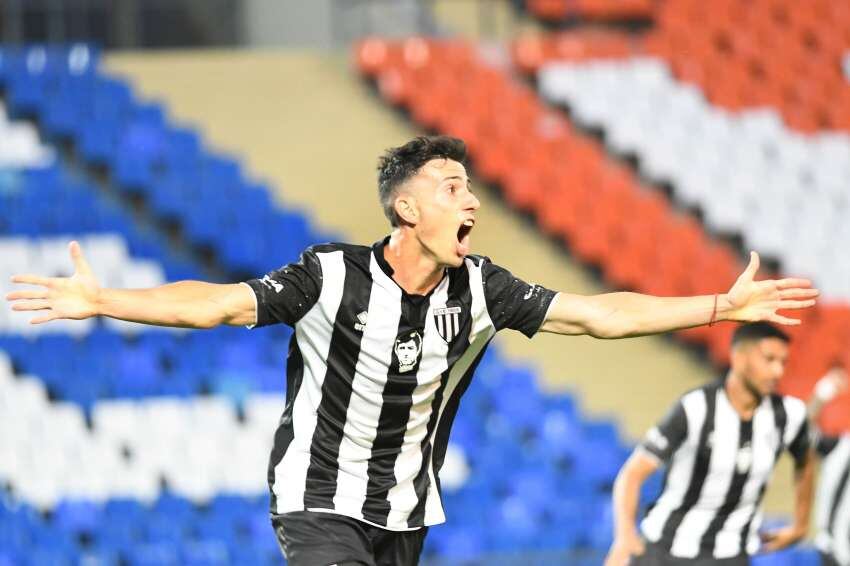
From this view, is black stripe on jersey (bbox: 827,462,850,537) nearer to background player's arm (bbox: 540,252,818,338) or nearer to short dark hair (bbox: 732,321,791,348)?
short dark hair (bbox: 732,321,791,348)

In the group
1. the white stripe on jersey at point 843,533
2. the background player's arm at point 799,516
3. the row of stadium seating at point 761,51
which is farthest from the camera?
the row of stadium seating at point 761,51

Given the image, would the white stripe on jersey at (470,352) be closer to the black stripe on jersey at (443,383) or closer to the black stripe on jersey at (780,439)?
the black stripe on jersey at (443,383)

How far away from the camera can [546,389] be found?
11117 millimetres

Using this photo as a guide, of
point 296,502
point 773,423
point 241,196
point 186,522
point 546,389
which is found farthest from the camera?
point 241,196

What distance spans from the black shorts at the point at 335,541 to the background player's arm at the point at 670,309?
80cm

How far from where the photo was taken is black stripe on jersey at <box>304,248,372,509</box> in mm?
4324

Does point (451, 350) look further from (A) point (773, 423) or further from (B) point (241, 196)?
(B) point (241, 196)

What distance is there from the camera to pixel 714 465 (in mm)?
5766

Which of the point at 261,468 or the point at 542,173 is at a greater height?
the point at 542,173

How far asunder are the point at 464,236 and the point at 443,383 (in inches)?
17.7

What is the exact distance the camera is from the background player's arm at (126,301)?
3910mm

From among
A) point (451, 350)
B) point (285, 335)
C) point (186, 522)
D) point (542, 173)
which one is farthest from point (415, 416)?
point (542, 173)

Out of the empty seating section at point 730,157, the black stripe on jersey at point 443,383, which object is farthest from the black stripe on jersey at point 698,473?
the empty seating section at point 730,157

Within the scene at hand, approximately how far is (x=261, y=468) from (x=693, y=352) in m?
4.25
